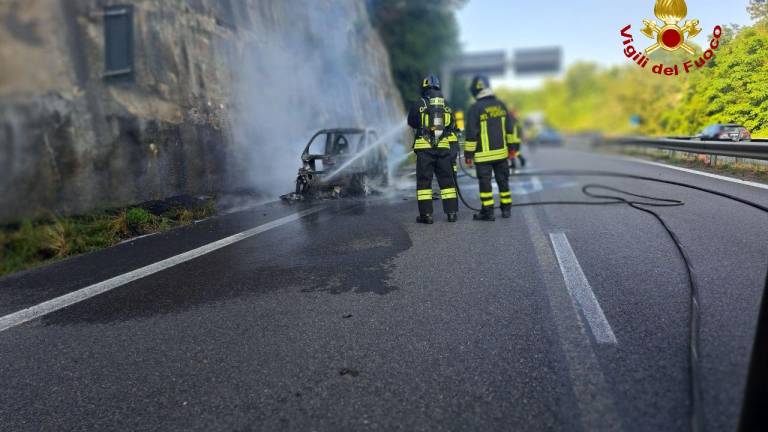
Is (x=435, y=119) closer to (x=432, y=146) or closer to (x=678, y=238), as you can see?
(x=432, y=146)

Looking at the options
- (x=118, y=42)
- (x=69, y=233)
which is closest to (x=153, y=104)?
(x=118, y=42)

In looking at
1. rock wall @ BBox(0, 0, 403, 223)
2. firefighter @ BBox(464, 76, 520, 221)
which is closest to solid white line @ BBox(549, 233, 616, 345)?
firefighter @ BBox(464, 76, 520, 221)

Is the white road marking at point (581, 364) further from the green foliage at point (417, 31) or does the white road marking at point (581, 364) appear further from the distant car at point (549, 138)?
the distant car at point (549, 138)

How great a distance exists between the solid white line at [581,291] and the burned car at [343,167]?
511 cm

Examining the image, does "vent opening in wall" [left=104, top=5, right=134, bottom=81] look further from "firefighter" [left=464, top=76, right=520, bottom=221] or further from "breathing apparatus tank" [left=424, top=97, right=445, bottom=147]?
"firefighter" [left=464, top=76, right=520, bottom=221]

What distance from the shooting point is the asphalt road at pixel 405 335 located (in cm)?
234

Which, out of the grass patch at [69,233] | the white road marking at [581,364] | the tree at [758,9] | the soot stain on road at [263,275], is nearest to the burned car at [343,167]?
the grass patch at [69,233]

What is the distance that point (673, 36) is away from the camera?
312cm

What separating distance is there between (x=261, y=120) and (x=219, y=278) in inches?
345

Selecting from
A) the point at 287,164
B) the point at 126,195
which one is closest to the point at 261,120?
the point at 287,164

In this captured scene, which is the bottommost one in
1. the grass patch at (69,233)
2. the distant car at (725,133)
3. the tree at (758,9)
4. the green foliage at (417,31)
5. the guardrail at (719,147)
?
the grass patch at (69,233)

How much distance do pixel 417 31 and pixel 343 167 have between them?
18.4 m

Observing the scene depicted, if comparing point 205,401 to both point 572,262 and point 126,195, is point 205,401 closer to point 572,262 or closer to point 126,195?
point 572,262

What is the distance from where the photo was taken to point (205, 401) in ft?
8.25
